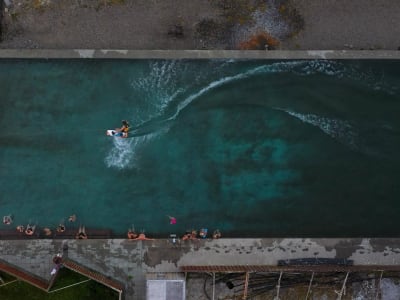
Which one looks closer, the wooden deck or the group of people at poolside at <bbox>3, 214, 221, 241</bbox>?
the wooden deck

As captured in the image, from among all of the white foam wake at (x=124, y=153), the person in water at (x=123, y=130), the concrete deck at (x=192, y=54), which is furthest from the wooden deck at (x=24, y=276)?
the concrete deck at (x=192, y=54)

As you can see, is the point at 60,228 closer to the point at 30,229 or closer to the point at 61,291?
the point at 30,229

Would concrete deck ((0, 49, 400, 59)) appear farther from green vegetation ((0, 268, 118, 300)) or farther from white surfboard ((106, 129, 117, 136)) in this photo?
green vegetation ((0, 268, 118, 300))

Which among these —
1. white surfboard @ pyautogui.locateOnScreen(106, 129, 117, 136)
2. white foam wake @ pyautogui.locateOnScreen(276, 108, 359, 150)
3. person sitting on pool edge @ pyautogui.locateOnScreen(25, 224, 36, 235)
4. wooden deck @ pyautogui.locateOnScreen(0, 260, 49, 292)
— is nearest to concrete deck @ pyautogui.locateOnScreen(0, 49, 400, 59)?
white foam wake @ pyautogui.locateOnScreen(276, 108, 359, 150)

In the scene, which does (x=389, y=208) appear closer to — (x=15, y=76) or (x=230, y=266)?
(x=230, y=266)

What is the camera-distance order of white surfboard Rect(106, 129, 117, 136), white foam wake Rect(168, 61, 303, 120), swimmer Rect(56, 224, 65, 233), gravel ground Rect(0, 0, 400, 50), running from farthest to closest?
gravel ground Rect(0, 0, 400, 50) → white foam wake Rect(168, 61, 303, 120) → white surfboard Rect(106, 129, 117, 136) → swimmer Rect(56, 224, 65, 233)

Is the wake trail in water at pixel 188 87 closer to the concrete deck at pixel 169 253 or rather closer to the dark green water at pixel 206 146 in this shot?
the dark green water at pixel 206 146

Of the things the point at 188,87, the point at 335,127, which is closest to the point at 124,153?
the point at 188,87

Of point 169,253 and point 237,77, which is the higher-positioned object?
point 237,77
